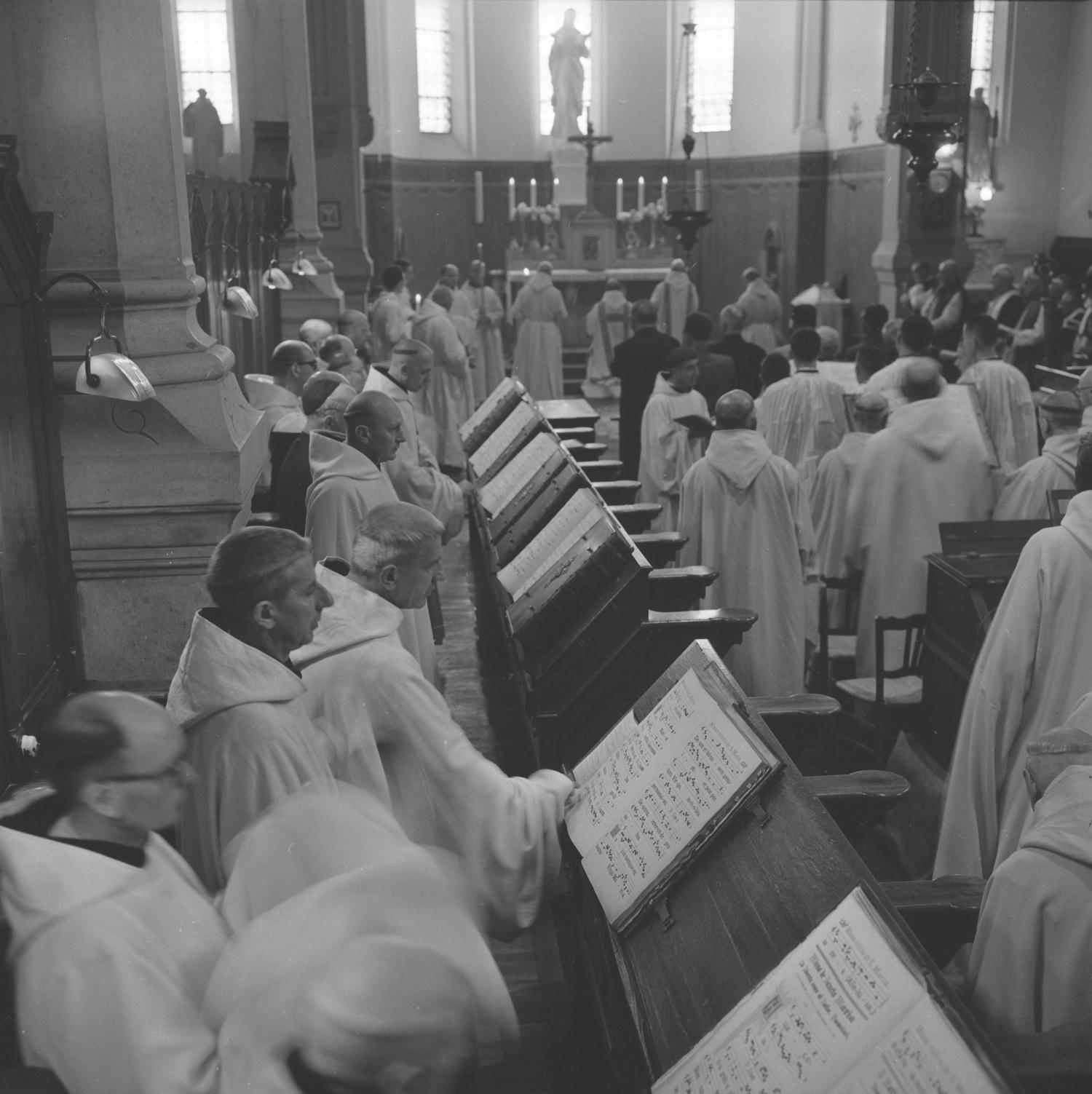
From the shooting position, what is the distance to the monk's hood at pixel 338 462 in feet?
16.8

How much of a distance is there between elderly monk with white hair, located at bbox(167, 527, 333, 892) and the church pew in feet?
7.90

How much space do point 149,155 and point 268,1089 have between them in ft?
13.3

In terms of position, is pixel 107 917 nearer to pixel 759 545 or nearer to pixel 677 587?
pixel 677 587

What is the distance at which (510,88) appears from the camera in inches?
947

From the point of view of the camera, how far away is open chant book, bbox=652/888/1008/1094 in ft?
6.04

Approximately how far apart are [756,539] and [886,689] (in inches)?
36.3

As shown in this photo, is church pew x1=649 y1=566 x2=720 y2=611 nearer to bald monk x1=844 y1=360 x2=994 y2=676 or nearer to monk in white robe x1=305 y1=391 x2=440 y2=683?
monk in white robe x1=305 y1=391 x2=440 y2=683

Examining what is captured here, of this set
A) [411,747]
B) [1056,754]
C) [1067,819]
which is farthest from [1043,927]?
[411,747]

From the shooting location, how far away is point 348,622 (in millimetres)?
3287

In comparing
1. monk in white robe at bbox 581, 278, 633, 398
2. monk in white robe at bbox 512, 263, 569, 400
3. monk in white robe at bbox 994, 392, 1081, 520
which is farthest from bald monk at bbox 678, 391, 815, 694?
monk in white robe at bbox 581, 278, 633, 398

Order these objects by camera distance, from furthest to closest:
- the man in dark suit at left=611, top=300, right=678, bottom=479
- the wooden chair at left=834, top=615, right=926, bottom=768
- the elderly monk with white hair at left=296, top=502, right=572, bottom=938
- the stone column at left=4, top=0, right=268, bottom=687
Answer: the man in dark suit at left=611, top=300, right=678, bottom=479
the wooden chair at left=834, top=615, right=926, bottom=768
the stone column at left=4, top=0, right=268, bottom=687
the elderly monk with white hair at left=296, top=502, right=572, bottom=938

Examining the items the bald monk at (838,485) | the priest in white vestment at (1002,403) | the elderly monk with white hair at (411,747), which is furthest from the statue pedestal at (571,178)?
the elderly monk with white hair at (411,747)

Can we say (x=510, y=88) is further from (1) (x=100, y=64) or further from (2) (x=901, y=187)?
(1) (x=100, y=64)

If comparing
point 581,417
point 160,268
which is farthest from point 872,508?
point 160,268
